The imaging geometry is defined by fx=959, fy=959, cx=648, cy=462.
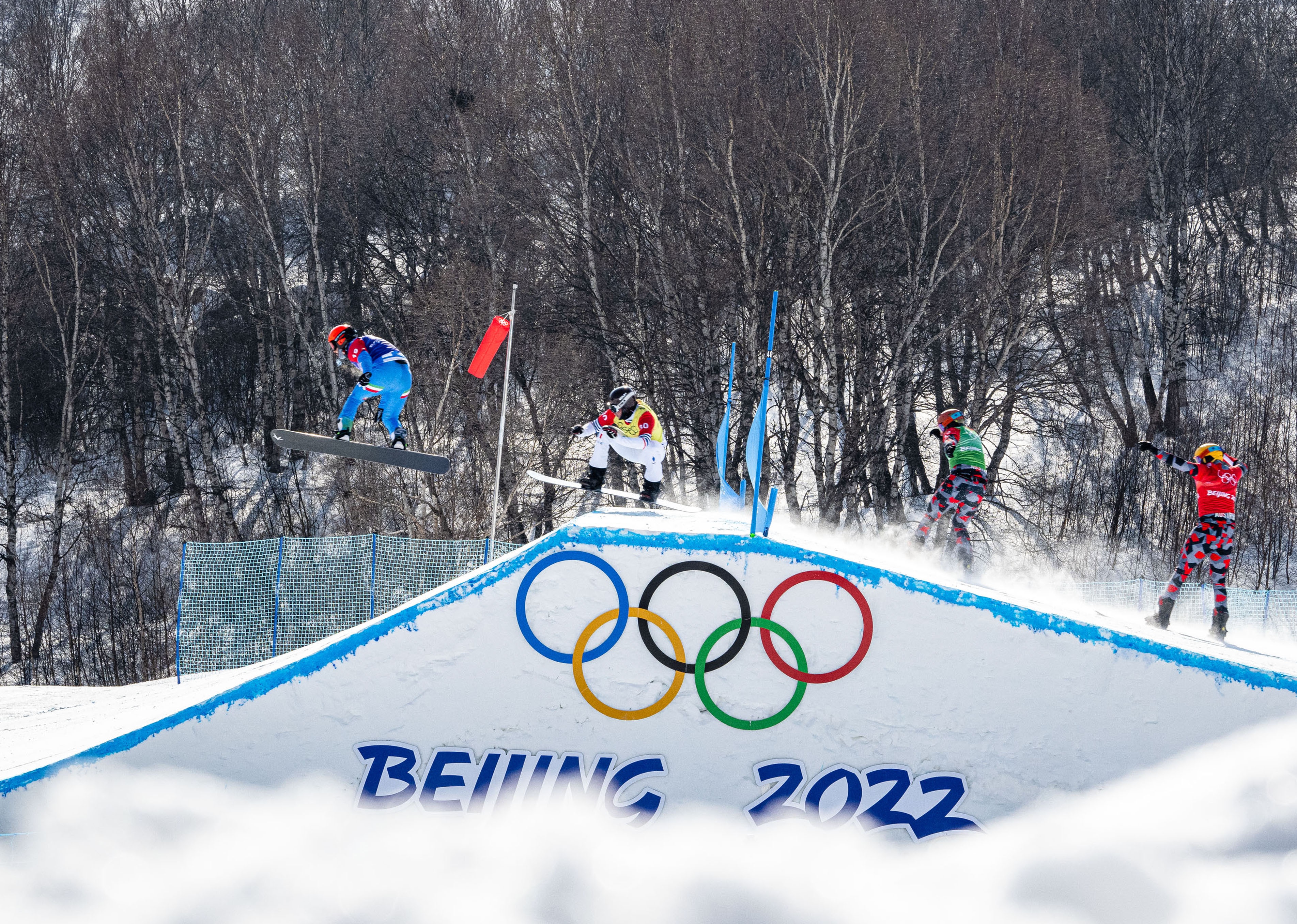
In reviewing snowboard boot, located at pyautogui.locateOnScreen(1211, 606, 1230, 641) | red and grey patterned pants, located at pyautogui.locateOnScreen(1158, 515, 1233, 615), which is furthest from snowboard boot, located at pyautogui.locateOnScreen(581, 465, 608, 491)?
snowboard boot, located at pyautogui.locateOnScreen(1211, 606, 1230, 641)

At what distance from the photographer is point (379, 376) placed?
798cm

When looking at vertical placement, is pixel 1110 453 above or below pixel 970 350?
below

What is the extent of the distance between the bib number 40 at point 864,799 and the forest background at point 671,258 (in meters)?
12.8

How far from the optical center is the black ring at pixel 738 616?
499cm

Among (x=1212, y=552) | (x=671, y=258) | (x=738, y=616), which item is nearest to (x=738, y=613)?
(x=738, y=616)

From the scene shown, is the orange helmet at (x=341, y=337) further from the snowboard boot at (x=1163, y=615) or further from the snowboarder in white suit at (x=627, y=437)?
the snowboard boot at (x=1163, y=615)

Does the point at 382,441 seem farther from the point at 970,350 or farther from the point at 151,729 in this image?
the point at 151,729

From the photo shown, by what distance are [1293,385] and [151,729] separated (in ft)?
74.3

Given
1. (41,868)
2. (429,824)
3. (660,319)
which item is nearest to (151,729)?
(41,868)

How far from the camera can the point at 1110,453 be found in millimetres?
21297

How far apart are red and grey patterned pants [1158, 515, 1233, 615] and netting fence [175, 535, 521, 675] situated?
27.1 ft

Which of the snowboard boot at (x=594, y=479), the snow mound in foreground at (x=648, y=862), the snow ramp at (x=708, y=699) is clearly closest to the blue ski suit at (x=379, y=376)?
the snowboard boot at (x=594, y=479)

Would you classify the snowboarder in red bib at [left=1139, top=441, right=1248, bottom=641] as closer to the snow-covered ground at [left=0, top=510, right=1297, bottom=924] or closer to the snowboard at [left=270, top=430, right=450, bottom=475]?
the snow-covered ground at [left=0, top=510, right=1297, bottom=924]

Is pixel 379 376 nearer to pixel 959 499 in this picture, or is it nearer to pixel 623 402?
pixel 623 402
